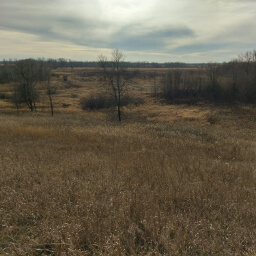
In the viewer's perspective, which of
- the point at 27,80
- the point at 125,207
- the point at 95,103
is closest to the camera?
the point at 125,207

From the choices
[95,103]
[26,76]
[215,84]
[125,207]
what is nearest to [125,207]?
[125,207]

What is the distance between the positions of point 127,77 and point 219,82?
3418cm

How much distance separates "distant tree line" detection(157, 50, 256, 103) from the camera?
50.0 meters

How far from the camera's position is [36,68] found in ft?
128

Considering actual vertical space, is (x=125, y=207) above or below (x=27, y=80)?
below

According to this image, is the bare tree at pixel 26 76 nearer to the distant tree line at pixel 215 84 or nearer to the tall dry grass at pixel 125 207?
the tall dry grass at pixel 125 207

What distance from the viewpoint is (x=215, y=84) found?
55.5 metres

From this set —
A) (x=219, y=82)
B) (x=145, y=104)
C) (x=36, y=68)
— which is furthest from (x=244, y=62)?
(x=36, y=68)

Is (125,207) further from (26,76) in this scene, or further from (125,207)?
(26,76)

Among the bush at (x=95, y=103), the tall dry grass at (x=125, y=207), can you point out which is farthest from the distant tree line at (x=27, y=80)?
the tall dry grass at (x=125, y=207)

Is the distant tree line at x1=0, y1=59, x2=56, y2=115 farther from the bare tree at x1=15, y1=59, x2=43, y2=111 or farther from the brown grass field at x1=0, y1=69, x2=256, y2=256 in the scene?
the brown grass field at x1=0, y1=69, x2=256, y2=256

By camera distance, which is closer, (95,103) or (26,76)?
(26,76)

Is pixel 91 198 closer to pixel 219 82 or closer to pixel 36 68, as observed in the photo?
pixel 36 68

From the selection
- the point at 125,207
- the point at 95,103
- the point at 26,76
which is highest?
the point at 26,76
